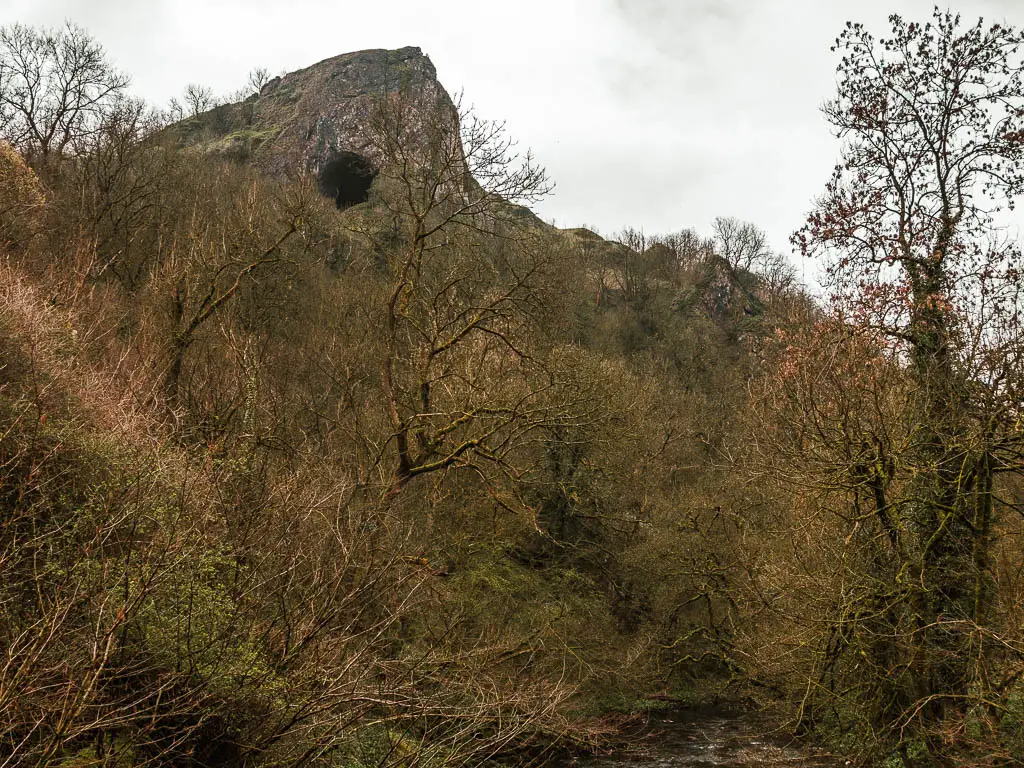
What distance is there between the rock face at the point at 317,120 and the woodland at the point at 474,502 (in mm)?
→ 30576

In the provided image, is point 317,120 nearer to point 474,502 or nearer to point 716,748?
point 474,502

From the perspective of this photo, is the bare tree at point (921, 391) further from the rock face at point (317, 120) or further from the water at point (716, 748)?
the rock face at point (317, 120)

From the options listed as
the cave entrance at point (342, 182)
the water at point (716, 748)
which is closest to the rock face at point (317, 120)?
the cave entrance at point (342, 182)

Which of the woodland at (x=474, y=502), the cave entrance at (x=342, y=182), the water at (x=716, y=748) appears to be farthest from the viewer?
the cave entrance at (x=342, y=182)

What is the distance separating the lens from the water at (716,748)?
50.1 ft

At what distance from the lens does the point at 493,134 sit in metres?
12.8

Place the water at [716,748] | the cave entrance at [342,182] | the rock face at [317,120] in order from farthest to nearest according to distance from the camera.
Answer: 1. the rock face at [317,120]
2. the cave entrance at [342,182]
3. the water at [716,748]

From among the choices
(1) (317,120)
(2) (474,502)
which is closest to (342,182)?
(1) (317,120)

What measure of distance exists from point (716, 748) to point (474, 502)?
8.68 metres

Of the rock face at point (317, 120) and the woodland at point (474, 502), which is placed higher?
the rock face at point (317, 120)

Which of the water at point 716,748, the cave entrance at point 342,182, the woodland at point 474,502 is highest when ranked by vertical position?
the cave entrance at point 342,182

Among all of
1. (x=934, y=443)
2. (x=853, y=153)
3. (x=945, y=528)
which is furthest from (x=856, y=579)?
(x=853, y=153)

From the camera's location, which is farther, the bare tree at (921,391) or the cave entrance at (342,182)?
the cave entrance at (342,182)

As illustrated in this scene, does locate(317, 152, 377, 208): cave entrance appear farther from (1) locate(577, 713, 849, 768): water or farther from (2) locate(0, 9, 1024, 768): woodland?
(1) locate(577, 713, 849, 768): water
